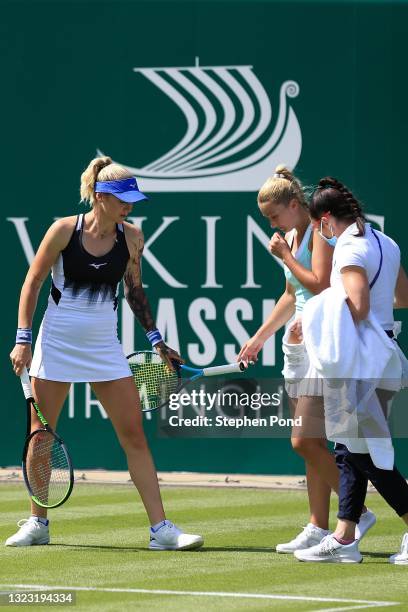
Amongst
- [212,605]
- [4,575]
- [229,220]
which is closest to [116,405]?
[4,575]

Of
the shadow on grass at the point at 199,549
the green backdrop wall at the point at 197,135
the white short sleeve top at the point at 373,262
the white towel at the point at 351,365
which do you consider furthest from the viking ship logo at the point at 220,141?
the white towel at the point at 351,365

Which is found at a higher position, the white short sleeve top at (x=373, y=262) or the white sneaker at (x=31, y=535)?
the white short sleeve top at (x=373, y=262)

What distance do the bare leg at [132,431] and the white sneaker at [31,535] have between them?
60cm

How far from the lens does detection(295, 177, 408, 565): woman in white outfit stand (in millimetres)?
7762

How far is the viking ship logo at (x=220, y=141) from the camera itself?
1298cm

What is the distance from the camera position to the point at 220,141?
43.2 ft

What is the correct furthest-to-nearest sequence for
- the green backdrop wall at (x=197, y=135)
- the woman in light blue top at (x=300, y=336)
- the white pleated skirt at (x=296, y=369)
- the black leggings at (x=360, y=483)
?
the green backdrop wall at (x=197, y=135) < the white pleated skirt at (x=296, y=369) < the woman in light blue top at (x=300, y=336) < the black leggings at (x=360, y=483)

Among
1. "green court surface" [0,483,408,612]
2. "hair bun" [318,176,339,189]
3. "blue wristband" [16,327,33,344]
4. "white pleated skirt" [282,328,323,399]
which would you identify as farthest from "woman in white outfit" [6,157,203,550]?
"hair bun" [318,176,339,189]

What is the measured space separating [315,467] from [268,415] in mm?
4735

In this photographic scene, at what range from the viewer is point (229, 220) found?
12969 millimetres

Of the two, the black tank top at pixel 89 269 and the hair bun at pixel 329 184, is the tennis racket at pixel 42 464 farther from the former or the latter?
the hair bun at pixel 329 184

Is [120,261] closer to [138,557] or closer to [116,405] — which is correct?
[116,405]

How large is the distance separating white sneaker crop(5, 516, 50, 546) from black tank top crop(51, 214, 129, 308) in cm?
122

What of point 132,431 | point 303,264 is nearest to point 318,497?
point 132,431
